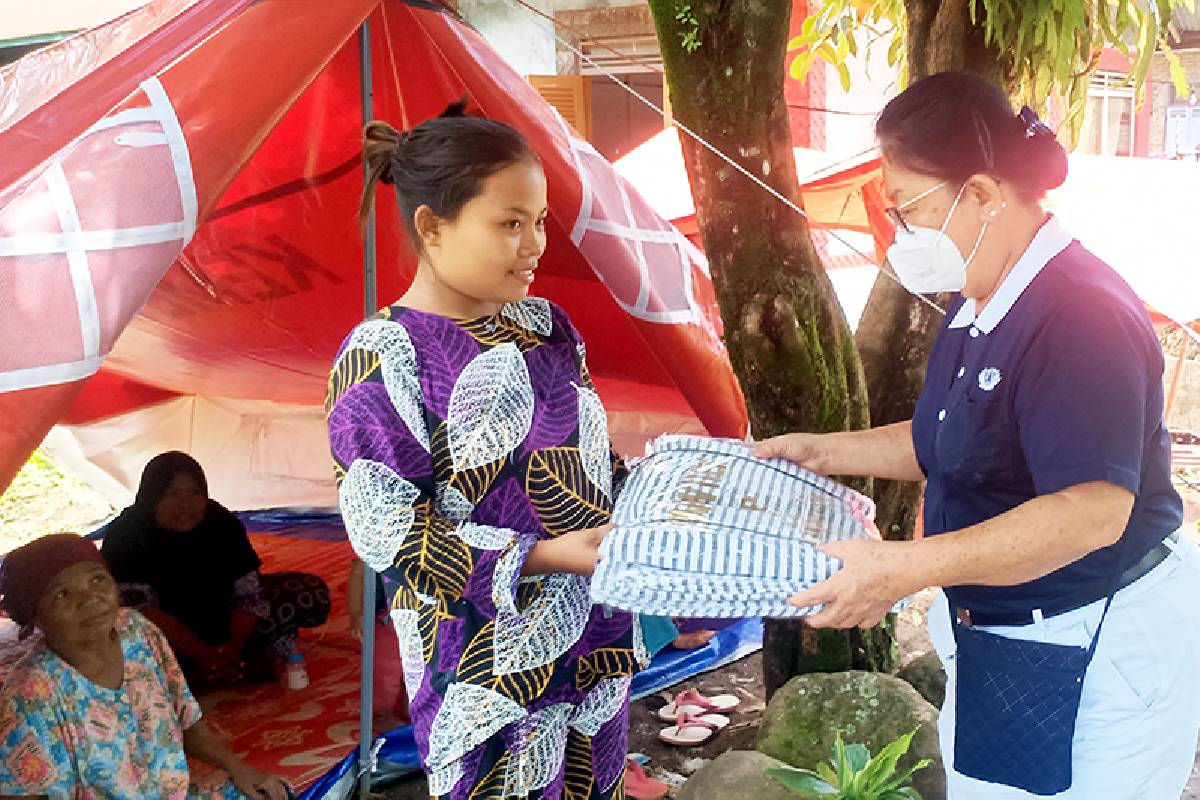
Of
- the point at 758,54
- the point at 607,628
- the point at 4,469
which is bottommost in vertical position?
the point at 607,628

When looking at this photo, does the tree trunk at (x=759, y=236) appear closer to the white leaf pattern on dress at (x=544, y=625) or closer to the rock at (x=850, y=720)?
the rock at (x=850, y=720)

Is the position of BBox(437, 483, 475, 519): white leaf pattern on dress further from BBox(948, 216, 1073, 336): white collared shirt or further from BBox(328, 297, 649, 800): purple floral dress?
BBox(948, 216, 1073, 336): white collared shirt

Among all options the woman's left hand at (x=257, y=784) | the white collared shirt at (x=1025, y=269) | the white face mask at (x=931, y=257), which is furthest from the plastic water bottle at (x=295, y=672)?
the white collared shirt at (x=1025, y=269)

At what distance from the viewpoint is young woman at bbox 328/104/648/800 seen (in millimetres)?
1503

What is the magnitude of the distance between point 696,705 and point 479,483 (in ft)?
7.06

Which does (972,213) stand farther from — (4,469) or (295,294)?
(295,294)

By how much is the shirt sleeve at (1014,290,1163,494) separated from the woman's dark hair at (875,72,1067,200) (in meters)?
0.22

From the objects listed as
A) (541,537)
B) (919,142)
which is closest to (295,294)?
(541,537)

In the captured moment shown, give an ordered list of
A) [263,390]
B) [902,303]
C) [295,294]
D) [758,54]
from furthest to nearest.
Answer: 1. [263,390]
2. [295,294]
3. [902,303]
4. [758,54]

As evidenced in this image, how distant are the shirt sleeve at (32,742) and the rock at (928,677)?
2159 mm

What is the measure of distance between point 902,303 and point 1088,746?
5.93 feet

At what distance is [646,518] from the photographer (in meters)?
1.52

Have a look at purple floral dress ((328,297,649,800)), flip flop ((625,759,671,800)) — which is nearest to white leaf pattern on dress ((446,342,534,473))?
purple floral dress ((328,297,649,800))

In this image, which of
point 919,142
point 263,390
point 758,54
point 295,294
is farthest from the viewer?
point 263,390
